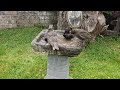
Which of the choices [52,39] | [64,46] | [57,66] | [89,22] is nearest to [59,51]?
[64,46]

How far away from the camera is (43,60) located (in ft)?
24.1

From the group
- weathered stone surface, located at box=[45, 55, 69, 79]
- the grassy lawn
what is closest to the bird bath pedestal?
weathered stone surface, located at box=[45, 55, 69, 79]

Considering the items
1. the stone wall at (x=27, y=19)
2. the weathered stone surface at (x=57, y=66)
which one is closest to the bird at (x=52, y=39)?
the weathered stone surface at (x=57, y=66)

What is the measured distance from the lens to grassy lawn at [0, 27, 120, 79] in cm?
667

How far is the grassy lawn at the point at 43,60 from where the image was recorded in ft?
21.9

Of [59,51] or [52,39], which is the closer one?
[59,51]

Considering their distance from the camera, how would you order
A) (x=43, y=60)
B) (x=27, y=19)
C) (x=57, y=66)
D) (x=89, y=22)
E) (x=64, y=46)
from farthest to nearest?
(x=27, y=19) → (x=89, y=22) → (x=43, y=60) → (x=57, y=66) → (x=64, y=46)

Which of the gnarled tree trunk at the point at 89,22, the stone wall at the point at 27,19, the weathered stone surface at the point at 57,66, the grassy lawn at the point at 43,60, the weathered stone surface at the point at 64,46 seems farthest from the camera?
the stone wall at the point at 27,19

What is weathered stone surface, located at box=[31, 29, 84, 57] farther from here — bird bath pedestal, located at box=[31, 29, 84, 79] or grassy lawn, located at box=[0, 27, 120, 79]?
grassy lawn, located at box=[0, 27, 120, 79]

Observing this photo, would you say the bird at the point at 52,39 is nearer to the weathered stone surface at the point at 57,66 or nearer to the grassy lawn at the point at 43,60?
the weathered stone surface at the point at 57,66

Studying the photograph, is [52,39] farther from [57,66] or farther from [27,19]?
[27,19]

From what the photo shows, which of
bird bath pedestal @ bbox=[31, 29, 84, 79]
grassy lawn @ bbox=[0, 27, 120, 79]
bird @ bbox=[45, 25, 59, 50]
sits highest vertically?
bird @ bbox=[45, 25, 59, 50]
